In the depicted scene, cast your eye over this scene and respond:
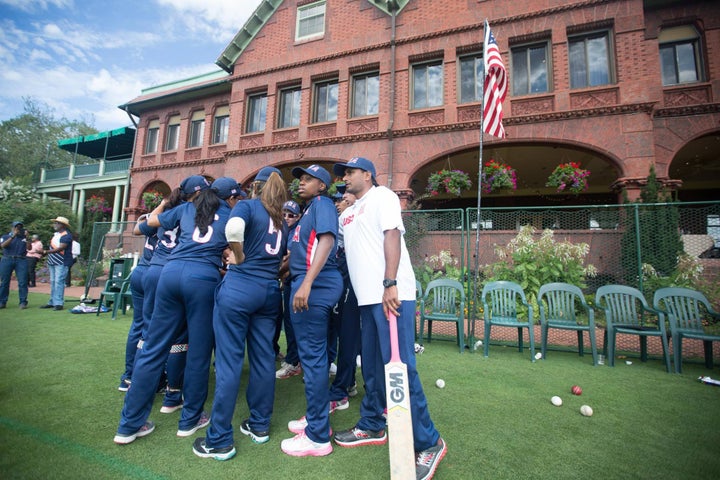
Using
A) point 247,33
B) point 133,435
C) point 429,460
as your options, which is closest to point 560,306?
point 429,460

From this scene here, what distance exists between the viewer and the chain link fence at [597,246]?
19.7 ft

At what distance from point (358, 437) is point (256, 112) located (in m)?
14.4

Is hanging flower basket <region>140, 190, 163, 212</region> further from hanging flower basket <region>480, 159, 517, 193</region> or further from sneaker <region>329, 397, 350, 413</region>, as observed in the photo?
Answer: sneaker <region>329, 397, 350, 413</region>

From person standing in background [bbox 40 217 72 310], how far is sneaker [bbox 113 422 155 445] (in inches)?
295

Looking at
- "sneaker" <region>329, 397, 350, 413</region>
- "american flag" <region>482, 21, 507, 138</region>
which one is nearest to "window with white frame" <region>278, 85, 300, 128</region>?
"american flag" <region>482, 21, 507, 138</region>

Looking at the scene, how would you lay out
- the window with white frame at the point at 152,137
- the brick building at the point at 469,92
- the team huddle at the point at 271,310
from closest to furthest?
the team huddle at the point at 271,310 → the brick building at the point at 469,92 → the window with white frame at the point at 152,137

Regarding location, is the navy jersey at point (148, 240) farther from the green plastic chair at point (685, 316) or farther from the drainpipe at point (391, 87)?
the drainpipe at point (391, 87)

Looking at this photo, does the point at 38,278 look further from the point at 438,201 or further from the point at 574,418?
the point at 574,418

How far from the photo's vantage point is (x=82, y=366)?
4.03 metres

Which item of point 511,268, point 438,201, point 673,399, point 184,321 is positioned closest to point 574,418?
point 673,399

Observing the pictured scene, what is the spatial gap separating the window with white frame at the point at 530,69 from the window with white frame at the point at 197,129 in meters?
13.6

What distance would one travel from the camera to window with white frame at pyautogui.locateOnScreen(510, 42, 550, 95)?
34.7ft

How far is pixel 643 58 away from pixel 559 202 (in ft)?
20.8

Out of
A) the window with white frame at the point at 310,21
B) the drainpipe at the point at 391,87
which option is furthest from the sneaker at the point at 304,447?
the window with white frame at the point at 310,21
